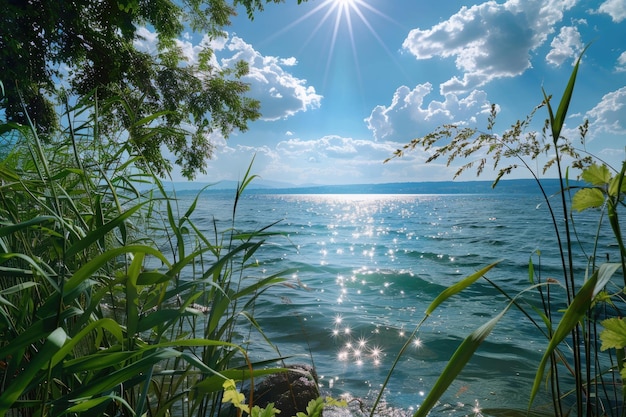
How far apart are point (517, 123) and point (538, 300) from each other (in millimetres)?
7306

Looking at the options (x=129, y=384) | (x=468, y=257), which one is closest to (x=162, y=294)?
(x=129, y=384)

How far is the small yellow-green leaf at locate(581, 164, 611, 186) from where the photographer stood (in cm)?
93

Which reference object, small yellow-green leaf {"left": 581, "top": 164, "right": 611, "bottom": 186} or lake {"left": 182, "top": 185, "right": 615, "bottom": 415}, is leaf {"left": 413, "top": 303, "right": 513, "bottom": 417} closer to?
small yellow-green leaf {"left": 581, "top": 164, "right": 611, "bottom": 186}

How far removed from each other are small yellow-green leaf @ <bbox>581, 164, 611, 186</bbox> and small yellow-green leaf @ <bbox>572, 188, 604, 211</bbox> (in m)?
A: 0.02

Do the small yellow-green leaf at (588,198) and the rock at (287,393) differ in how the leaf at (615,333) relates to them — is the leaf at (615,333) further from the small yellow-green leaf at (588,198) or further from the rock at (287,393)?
the rock at (287,393)

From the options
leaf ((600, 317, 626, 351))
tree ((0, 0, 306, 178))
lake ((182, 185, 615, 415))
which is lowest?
lake ((182, 185, 615, 415))

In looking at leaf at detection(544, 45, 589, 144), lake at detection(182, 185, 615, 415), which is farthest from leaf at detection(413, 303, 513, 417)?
lake at detection(182, 185, 615, 415)

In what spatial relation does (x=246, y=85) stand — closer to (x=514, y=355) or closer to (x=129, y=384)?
(x=514, y=355)

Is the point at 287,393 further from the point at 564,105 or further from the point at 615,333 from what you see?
the point at 564,105

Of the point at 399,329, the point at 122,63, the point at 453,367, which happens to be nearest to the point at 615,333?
the point at 453,367

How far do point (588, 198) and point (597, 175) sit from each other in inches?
2.2

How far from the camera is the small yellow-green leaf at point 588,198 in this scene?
93 cm

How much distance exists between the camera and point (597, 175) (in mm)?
932

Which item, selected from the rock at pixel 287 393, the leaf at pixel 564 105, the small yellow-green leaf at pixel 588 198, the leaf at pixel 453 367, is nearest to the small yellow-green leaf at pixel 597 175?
the small yellow-green leaf at pixel 588 198
